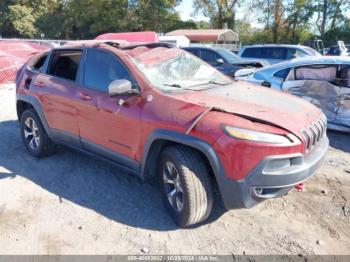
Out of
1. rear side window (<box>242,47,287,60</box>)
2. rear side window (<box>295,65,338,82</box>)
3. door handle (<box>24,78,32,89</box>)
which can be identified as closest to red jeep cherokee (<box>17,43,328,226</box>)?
door handle (<box>24,78,32,89</box>)

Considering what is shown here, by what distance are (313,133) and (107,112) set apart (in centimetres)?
210

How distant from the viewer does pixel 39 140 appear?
512cm

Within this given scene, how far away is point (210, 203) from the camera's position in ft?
10.5

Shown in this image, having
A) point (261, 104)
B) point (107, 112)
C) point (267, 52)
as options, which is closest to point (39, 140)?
point (107, 112)

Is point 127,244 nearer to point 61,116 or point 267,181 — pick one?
point 267,181

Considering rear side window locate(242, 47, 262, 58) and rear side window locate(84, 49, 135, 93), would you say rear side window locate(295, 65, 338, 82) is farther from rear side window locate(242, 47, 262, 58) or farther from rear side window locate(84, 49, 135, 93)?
rear side window locate(242, 47, 262, 58)

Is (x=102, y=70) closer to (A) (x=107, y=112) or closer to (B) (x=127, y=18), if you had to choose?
(A) (x=107, y=112)

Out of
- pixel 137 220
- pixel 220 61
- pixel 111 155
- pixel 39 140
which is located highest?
pixel 220 61

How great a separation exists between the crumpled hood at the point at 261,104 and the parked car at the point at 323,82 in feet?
7.68

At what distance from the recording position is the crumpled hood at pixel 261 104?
9.93ft

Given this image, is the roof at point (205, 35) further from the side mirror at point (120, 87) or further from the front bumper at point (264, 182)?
the front bumper at point (264, 182)

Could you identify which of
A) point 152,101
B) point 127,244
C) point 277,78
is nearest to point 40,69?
point 152,101

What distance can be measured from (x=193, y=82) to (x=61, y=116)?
73.0 inches

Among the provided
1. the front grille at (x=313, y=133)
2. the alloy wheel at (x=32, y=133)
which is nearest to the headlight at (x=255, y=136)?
the front grille at (x=313, y=133)
